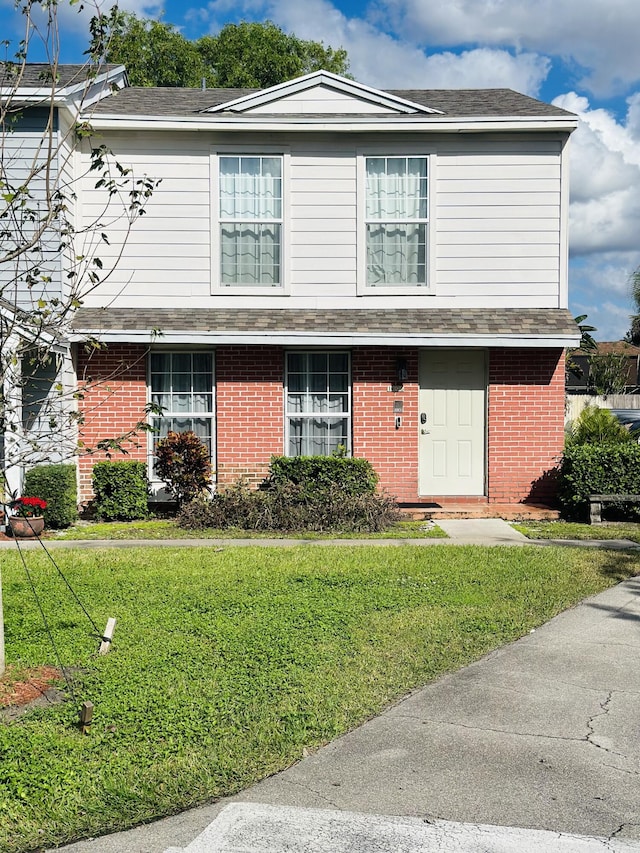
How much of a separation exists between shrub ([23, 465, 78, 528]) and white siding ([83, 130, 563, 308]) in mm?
2982

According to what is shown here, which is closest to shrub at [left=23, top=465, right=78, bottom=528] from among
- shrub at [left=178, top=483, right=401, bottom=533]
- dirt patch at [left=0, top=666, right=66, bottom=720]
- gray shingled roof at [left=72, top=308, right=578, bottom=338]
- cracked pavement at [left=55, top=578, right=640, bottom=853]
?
shrub at [left=178, top=483, right=401, bottom=533]

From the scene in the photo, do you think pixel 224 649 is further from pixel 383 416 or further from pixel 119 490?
Result: pixel 383 416

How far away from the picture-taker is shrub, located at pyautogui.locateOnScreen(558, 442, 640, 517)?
505 inches

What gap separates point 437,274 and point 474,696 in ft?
30.1

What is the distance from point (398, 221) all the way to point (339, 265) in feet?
3.68

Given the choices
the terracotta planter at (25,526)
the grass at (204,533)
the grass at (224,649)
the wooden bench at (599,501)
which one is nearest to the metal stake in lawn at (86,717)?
the grass at (224,649)

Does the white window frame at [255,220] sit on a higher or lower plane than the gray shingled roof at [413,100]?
lower

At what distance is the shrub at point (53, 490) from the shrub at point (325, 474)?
113 inches

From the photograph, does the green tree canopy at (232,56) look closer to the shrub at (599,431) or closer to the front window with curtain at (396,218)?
the front window with curtain at (396,218)

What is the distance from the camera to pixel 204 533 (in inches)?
464

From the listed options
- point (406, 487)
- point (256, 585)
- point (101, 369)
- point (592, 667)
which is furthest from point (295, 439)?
point (592, 667)

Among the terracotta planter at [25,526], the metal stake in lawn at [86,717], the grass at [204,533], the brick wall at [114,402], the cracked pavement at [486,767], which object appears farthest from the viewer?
the brick wall at [114,402]

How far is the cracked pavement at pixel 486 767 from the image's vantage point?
13.0ft

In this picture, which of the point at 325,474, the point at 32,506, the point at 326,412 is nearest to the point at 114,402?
the point at 32,506
